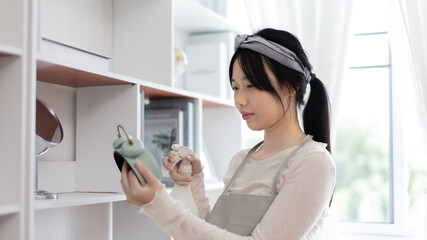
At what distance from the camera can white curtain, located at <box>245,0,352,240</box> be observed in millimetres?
1952

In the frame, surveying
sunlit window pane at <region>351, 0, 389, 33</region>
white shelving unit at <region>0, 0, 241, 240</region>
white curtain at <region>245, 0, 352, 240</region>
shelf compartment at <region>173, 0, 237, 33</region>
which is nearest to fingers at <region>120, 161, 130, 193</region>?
white shelving unit at <region>0, 0, 241, 240</region>

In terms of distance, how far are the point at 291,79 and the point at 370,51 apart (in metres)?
1.15

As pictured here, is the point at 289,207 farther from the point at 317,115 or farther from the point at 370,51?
the point at 370,51

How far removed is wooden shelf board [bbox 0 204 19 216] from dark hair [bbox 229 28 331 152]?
600 millimetres

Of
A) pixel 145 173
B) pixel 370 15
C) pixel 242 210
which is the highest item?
pixel 370 15

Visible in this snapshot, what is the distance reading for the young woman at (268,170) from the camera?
3.56 ft

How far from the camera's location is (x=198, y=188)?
4.66 ft

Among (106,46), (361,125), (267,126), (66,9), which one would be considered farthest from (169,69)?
(361,125)

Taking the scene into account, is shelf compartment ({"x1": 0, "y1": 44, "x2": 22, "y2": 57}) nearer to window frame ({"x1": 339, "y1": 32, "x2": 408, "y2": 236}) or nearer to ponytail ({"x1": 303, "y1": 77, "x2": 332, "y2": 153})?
ponytail ({"x1": 303, "y1": 77, "x2": 332, "y2": 153})

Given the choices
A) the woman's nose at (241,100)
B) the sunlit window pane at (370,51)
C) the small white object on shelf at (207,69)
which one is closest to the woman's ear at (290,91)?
the woman's nose at (241,100)

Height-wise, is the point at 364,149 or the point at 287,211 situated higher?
the point at 364,149

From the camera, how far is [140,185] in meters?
1.03

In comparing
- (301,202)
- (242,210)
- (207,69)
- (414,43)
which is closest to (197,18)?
(207,69)

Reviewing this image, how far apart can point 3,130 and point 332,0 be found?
1.38m
